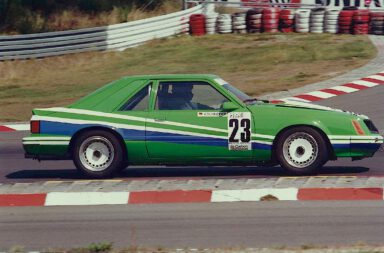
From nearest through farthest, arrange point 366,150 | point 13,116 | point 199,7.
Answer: point 366,150 < point 13,116 < point 199,7

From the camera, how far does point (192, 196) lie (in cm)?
984

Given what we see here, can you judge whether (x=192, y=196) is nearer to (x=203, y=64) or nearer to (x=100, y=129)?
(x=100, y=129)

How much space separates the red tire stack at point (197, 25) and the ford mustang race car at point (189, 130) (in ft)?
65.4

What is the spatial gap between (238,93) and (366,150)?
1723mm

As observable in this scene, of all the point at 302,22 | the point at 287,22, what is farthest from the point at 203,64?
the point at 302,22

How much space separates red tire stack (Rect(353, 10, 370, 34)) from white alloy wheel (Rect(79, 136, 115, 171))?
65.1 feet

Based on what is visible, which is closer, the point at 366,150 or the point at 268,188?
the point at 268,188

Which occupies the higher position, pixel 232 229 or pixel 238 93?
pixel 238 93

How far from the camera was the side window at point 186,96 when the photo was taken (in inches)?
440

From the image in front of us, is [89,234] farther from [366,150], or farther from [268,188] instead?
[366,150]

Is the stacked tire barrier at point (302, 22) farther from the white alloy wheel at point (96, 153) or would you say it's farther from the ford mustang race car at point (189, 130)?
the white alloy wheel at point (96, 153)

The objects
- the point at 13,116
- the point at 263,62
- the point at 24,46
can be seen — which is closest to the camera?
the point at 13,116

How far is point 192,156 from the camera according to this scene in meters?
11.1

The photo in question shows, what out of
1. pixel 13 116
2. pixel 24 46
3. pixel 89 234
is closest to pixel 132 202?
pixel 89 234
